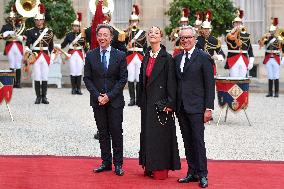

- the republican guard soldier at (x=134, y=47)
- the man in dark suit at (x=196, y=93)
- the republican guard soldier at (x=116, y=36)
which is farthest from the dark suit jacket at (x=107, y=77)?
the republican guard soldier at (x=134, y=47)

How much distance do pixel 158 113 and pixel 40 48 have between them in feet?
26.9

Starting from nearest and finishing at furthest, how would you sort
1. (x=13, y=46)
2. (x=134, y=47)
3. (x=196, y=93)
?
(x=196, y=93), (x=134, y=47), (x=13, y=46)

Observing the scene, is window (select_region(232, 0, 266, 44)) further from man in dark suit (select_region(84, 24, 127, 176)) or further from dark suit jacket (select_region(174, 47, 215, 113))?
dark suit jacket (select_region(174, 47, 215, 113))

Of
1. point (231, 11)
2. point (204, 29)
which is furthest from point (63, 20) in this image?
point (204, 29)

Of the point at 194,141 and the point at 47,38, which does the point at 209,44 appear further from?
the point at 194,141

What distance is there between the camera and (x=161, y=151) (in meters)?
8.20

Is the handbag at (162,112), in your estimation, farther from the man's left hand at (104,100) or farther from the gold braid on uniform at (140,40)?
the gold braid on uniform at (140,40)

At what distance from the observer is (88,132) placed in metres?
11.9

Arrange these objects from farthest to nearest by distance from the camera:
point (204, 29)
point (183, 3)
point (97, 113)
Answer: point (183, 3)
point (204, 29)
point (97, 113)

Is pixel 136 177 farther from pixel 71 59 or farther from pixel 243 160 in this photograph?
pixel 71 59

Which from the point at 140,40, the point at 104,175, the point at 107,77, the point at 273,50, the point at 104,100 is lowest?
the point at 104,175

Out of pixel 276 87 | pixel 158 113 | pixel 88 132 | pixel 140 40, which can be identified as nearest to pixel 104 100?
pixel 158 113

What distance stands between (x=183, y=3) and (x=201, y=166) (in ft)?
41.1

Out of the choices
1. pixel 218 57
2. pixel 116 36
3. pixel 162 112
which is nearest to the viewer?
pixel 162 112
